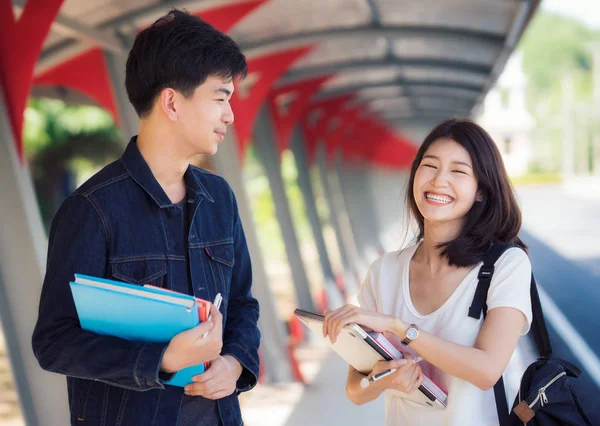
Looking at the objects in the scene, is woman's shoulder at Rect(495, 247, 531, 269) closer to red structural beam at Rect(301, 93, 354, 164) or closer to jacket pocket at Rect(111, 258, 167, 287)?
jacket pocket at Rect(111, 258, 167, 287)

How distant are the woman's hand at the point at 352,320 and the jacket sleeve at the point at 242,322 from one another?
0.24 m

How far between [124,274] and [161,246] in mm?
129

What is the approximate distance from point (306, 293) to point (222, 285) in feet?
26.6

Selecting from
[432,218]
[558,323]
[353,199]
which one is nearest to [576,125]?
[353,199]

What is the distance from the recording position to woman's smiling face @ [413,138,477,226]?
2.23 metres

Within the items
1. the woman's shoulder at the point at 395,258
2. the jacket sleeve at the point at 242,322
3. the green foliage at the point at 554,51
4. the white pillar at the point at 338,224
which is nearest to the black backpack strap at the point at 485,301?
the woman's shoulder at the point at 395,258

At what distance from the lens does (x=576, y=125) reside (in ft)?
229

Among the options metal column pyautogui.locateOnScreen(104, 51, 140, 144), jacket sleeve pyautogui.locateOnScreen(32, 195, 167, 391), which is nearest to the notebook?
jacket sleeve pyautogui.locateOnScreen(32, 195, 167, 391)

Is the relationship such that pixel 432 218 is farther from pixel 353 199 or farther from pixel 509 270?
pixel 353 199

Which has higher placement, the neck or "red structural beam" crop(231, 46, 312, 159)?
"red structural beam" crop(231, 46, 312, 159)

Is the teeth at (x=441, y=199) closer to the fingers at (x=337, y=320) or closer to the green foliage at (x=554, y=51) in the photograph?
the fingers at (x=337, y=320)

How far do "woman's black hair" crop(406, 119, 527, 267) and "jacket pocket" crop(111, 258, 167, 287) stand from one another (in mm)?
872

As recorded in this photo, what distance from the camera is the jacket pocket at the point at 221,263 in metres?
2.07

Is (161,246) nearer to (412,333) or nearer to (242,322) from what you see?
(242,322)
